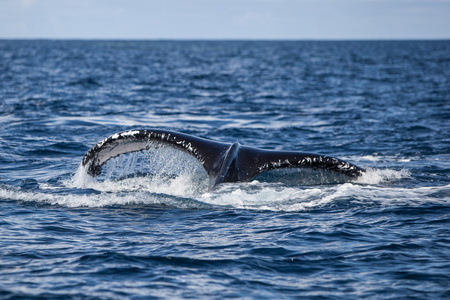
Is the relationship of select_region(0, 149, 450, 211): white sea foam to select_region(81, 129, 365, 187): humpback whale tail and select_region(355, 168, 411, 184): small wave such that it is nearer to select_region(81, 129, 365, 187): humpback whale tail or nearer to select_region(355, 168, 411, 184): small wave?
select_region(355, 168, 411, 184): small wave

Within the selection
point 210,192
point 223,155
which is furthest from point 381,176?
point 210,192

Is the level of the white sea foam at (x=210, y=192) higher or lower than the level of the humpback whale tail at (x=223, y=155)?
lower

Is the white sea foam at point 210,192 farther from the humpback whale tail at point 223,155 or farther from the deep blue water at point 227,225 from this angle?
the humpback whale tail at point 223,155

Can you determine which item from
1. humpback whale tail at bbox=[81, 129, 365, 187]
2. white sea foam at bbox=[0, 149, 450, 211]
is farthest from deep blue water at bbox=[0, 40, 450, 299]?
humpback whale tail at bbox=[81, 129, 365, 187]

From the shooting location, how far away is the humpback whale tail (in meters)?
8.78

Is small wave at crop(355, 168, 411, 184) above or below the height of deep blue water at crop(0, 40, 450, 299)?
above

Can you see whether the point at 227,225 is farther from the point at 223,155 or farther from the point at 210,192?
the point at 223,155

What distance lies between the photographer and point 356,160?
523 inches

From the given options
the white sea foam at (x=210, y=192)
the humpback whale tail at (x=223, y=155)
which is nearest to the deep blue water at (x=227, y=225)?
the white sea foam at (x=210, y=192)

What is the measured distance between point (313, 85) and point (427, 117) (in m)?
14.2

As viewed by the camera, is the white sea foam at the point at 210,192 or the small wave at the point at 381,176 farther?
the small wave at the point at 381,176

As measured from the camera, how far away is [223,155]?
896 cm

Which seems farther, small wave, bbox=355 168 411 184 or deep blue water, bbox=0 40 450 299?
small wave, bbox=355 168 411 184

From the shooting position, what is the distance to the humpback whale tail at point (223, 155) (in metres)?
8.78
